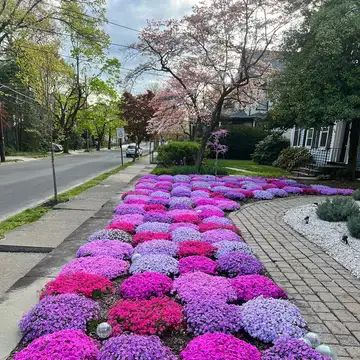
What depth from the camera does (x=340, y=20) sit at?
10836mm

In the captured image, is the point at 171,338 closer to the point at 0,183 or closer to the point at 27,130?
the point at 0,183

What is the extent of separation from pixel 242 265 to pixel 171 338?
Answer: 1.73 metres

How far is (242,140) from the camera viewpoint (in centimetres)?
2908

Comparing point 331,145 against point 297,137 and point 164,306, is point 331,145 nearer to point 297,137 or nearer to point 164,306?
point 297,137

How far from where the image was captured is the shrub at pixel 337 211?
23.0 feet

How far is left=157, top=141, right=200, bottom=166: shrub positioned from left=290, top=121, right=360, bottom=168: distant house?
5.78m

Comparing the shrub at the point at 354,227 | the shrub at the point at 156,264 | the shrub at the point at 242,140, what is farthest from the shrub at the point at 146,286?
the shrub at the point at 242,140

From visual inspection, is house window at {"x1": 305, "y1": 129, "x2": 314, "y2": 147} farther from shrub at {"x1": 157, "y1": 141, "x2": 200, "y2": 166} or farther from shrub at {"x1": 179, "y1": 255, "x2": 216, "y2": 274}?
shrub at {"x1": 179, "y1": 255, "x2": 216, "y2": 274}

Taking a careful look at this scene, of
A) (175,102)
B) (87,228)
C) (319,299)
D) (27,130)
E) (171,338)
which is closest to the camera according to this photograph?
(171,338)

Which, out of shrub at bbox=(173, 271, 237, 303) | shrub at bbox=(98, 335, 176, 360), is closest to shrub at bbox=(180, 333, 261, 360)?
shrub at bbox=(98, 335, 176, 360)

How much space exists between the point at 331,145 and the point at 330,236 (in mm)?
14865

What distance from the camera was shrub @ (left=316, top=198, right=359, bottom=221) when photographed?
23.0 feet

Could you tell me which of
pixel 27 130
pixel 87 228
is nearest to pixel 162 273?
pixel 87 228

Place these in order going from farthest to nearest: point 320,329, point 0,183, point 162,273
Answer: point 0,183, point 162,273, point 320,329
